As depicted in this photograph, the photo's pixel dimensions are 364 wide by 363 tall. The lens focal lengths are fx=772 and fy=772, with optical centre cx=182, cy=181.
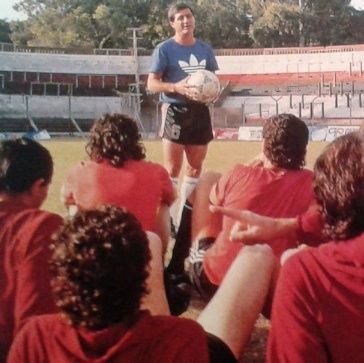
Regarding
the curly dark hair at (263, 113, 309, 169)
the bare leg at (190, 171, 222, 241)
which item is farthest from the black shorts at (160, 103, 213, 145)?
the curly dark hair at (263, 113, 309, 169)

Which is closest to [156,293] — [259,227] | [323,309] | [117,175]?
[259,227]

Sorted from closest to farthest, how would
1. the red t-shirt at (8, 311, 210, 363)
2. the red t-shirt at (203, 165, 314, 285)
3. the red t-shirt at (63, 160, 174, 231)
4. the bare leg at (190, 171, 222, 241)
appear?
the red t-shirt at (8, 311, 210, 363) < the red t-shirt at (203, 165, 314, 285) < the red t-shirt at (63, 160, 174, 231) < the bare leg at (190, 171, 222, 241)

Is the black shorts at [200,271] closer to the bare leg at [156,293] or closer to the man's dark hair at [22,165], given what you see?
the bare leg at [156,293]

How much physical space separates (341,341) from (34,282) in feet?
3.19

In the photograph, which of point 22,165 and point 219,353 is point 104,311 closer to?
point 219,353

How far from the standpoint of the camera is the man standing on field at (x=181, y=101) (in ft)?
22.2

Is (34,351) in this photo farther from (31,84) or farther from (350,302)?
(31,84)

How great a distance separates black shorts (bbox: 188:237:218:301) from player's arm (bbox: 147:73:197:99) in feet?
8.01

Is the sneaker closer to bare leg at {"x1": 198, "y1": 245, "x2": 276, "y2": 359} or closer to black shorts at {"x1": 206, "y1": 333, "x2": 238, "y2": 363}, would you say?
bare leg at {"x1": 198, "y1": 245, "x2": 276, "y2": 359}

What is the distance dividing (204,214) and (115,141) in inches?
28.3

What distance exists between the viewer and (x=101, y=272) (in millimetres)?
1882

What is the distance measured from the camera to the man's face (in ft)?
21.9

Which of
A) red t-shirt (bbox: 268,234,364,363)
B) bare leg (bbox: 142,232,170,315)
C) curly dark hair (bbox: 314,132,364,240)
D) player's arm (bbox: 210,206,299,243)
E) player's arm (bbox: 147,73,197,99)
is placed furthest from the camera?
player's arm (bbox: 147,73,197,99)

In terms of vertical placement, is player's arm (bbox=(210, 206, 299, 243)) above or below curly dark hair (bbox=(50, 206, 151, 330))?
below
